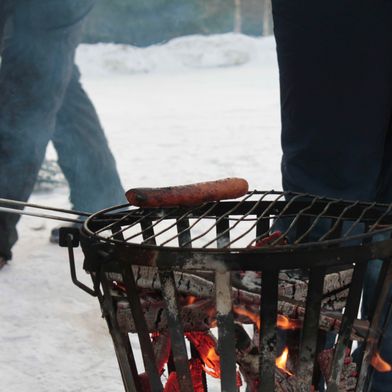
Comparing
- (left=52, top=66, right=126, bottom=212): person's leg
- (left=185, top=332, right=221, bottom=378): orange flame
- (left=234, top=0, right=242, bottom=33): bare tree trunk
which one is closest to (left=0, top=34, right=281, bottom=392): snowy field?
(left=52, top=66, right=126, bottom=212): person's leg

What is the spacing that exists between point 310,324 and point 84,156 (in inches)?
98.9

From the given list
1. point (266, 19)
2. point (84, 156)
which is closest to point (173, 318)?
point (84, 156)

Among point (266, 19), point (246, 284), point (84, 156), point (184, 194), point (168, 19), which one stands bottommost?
point (266, 19)

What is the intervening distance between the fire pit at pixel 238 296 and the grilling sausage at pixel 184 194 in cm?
4

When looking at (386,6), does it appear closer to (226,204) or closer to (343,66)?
(343,66)

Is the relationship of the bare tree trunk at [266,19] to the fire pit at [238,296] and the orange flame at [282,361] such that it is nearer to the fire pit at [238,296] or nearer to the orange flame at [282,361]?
the fire pit at [238,296]

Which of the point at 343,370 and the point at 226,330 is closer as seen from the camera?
the point at 226,330

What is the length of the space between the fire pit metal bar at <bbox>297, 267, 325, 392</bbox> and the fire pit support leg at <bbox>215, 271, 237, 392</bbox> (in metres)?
0.12

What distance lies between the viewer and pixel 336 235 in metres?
1.58

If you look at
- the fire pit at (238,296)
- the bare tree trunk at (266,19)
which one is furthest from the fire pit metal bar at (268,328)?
the bare tree trunk at (266,19)

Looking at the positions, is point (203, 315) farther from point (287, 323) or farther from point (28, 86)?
point (28, 86)

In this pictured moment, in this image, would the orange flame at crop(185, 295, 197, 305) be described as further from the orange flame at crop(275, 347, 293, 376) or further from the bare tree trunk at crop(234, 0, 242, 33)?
the bare tree trunk at crop(234, 0, 242, 33)

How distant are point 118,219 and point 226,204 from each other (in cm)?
27

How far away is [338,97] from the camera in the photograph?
192 centimetres
